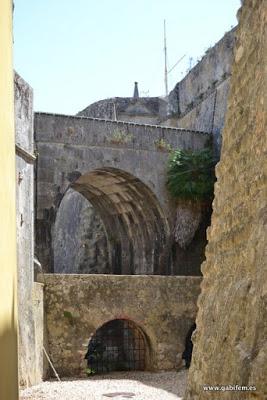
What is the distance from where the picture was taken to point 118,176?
64.7 ft

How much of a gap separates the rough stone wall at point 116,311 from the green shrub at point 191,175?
3.71m

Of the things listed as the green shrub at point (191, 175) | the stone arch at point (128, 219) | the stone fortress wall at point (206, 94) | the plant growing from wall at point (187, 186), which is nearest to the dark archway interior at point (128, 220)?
the stone arch at point (128, 219)

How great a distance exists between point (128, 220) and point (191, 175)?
322 cm

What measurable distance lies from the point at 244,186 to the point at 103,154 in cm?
1380

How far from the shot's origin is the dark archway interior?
65.0 feet

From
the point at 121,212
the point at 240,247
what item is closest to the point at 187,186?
the point at 121,212

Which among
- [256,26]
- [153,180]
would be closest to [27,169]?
[153,180]

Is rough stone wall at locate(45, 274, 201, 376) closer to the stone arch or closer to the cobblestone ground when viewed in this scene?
the cobblestone ground

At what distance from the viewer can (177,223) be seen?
771 inches

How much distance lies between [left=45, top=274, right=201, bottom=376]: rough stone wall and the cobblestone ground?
0.66m

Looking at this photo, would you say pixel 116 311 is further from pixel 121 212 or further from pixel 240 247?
pixel 240 247

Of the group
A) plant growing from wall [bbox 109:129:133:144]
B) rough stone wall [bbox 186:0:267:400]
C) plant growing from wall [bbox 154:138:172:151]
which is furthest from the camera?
plant growing from wall [bbox 154:138:172:151]

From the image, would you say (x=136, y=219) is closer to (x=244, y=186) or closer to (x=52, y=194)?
(x=52, y=194)

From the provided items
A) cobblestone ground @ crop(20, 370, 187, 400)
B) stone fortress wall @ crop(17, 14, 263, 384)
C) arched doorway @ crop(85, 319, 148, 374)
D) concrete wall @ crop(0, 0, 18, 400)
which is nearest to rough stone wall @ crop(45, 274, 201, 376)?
stone fortress wall @ crop(17, 14, 263, 384)
